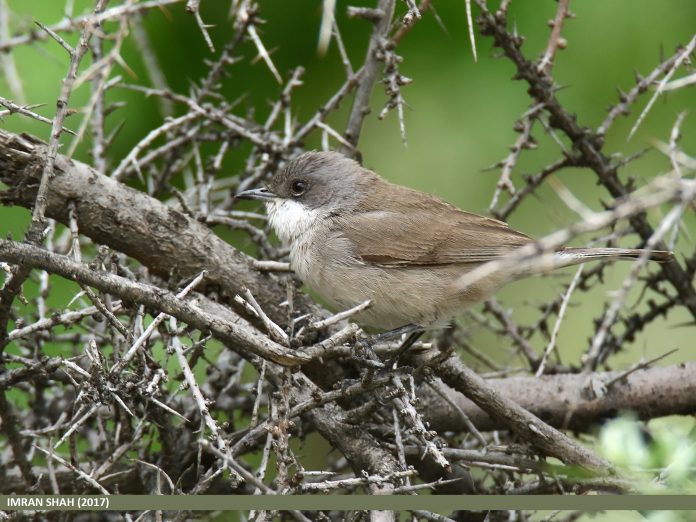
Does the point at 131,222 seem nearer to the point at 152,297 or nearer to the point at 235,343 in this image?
the point at 152,297

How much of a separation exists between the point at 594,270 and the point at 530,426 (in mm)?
1131

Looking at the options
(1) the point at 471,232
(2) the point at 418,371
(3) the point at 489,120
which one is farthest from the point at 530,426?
(3) the point at 489,120

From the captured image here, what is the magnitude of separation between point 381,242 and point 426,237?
236 millimetres

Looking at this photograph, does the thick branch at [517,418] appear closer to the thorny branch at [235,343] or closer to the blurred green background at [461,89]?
the thorny branch at [235,343]

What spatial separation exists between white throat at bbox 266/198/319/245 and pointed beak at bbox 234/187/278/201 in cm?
6

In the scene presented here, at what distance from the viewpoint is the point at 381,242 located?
4.43 m

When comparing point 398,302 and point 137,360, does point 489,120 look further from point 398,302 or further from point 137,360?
point 137,360

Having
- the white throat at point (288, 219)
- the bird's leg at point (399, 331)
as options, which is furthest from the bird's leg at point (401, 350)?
the white throat at point (288, 219)

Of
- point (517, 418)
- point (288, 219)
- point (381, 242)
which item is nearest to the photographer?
point (517, 418)

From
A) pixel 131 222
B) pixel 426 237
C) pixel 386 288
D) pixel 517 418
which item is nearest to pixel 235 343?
pixel 131 222

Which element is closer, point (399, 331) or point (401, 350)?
point (401, 350)

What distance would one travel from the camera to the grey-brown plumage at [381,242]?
4254 millimetres

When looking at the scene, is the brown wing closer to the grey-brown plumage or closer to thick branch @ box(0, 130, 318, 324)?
the grey-brown plumage

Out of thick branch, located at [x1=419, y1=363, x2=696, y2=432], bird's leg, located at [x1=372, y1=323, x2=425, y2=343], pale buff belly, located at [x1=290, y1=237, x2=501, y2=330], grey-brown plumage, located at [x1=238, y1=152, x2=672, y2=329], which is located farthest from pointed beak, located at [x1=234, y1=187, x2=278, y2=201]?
thick branch, located at [x1=419, y1=363, x2=696, y2=432]
